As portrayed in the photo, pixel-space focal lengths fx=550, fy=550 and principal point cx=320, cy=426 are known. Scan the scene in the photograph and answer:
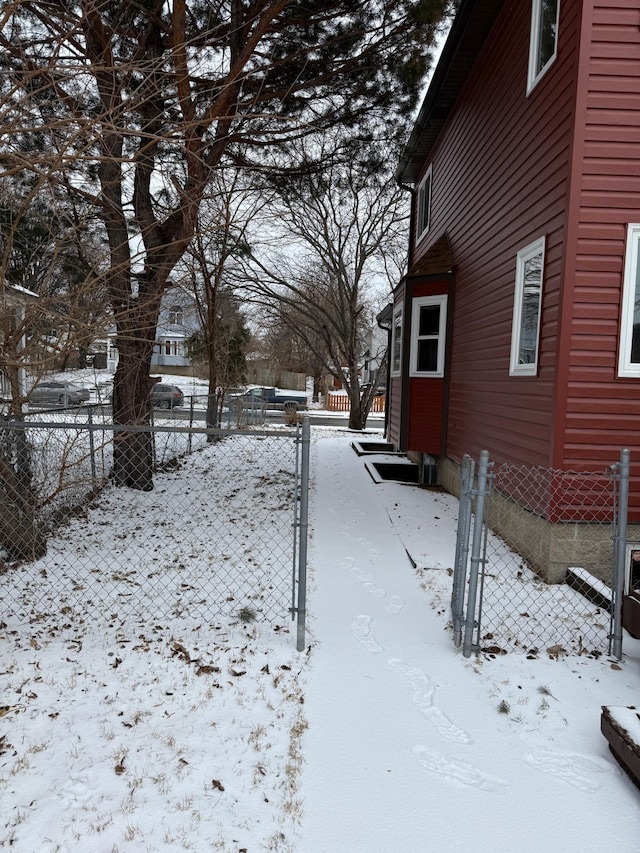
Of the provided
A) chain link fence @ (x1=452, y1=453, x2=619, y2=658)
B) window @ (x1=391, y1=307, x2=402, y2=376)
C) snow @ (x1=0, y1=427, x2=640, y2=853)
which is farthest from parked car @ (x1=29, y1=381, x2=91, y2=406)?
window @ (x1=391, y1=307, x2=402, y2=376)

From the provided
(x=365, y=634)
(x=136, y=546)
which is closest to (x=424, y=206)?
(x=136, y=546)

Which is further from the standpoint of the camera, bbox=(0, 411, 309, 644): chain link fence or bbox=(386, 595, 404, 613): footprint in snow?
bbox=(386, 595, 404, 613): footprint in snow

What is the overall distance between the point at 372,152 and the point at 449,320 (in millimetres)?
4416

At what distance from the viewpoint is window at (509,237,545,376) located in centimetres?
556

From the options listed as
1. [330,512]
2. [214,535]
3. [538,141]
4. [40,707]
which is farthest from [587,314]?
[40,707]

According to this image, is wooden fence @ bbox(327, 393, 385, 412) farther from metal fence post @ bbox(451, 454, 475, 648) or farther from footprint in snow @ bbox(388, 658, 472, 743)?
footprint in snow @ bbox(388, 658, 472, 743)

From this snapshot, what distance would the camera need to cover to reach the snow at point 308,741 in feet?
7.17

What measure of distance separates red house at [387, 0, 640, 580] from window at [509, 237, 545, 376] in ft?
0.07

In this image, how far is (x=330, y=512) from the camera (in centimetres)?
747

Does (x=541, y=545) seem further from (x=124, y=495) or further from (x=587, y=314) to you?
(x=124, y=495)

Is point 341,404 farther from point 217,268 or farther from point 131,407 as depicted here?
point 131,407

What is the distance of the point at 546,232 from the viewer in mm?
5309

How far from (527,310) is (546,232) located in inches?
35.3

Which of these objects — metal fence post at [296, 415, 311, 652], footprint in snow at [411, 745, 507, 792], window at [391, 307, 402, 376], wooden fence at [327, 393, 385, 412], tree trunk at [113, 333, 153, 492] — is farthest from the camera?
wooden fence at [327, 393, 385, 412]
